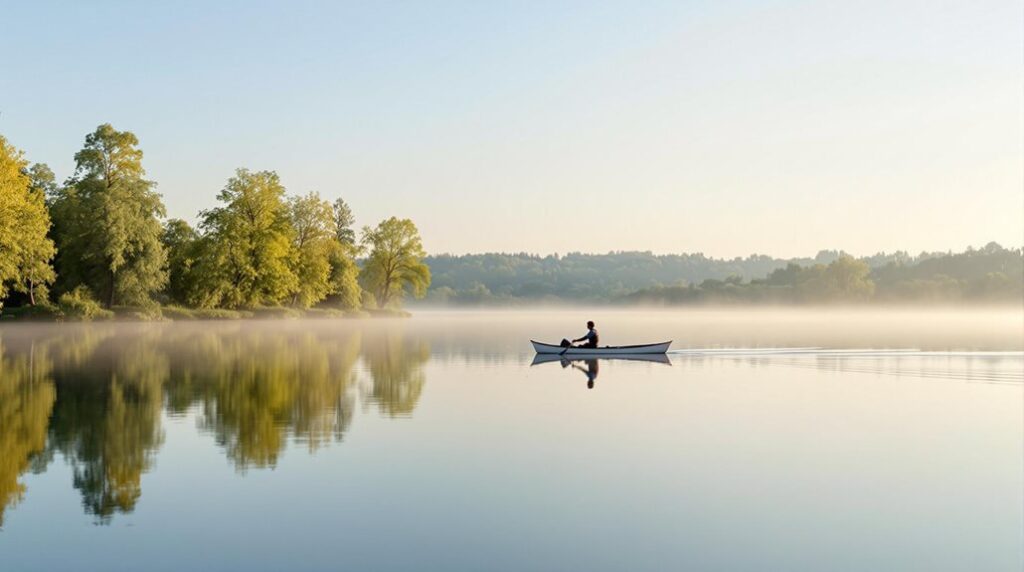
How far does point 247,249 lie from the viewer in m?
88.0

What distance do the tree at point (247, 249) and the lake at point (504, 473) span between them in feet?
187

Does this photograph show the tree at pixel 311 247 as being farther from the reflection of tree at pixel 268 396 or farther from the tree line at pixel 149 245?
the reflection of tree at pixel 268 396

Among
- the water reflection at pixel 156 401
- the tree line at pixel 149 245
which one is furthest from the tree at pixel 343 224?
the water reflection at pixel 156 401

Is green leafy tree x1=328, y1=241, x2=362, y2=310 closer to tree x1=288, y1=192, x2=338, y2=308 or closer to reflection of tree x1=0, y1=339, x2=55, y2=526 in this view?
tree x1=288, y1=192, x2=338, y2=308

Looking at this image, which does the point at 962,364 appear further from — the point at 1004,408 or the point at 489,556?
the point at 489,556

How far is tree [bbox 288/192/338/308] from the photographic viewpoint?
319ft

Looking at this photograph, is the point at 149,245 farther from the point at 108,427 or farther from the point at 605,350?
the point at 108,427

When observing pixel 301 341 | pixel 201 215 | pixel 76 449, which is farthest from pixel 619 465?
pixel 201 215

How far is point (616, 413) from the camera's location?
22266mm

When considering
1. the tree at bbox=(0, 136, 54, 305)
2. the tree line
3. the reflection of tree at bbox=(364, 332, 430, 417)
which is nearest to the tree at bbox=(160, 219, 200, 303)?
the tree line

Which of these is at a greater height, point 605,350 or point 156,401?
point 605,350

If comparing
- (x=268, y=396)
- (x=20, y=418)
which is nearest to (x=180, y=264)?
(x=268, y=396)

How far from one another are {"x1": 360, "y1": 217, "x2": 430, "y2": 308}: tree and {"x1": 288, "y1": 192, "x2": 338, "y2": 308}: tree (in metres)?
12.7

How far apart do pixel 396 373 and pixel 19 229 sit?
1701 inches
